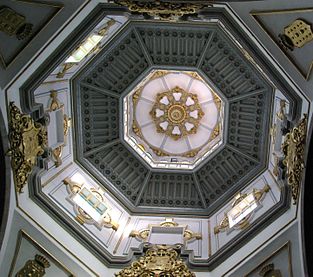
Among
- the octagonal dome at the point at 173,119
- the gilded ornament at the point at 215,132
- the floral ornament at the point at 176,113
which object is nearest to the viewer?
the octagonal dome at the point at 173,119

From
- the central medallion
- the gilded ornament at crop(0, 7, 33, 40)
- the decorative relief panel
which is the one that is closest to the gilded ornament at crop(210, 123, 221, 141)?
the central medallion

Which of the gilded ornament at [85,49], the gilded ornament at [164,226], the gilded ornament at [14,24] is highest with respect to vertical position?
the gilded ornament at [85,49]

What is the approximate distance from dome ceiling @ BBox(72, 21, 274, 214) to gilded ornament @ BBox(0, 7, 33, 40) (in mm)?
4659

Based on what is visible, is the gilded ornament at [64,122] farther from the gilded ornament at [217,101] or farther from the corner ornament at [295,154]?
the corner ornament at [295,154]

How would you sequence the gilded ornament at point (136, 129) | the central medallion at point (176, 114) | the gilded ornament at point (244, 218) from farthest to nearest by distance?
the central medallion at point (176, 114) → the gilded ornament at point (136, 129) → the gilded ornament at point (244, 218)

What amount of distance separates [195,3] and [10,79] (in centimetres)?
455

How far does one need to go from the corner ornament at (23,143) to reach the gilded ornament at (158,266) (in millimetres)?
3799

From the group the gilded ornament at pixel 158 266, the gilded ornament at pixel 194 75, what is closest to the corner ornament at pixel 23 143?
the gilded ornament at pixel 158 266

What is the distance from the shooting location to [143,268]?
1435 centimetres

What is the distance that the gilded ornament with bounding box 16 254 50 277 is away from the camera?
12828 mm

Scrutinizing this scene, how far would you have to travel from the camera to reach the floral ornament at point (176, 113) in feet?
65.5

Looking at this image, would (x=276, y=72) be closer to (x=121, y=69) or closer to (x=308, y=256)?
(x=308, y=256)

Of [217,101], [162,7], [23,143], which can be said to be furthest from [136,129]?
[162,7]

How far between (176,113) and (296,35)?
30.7ft
